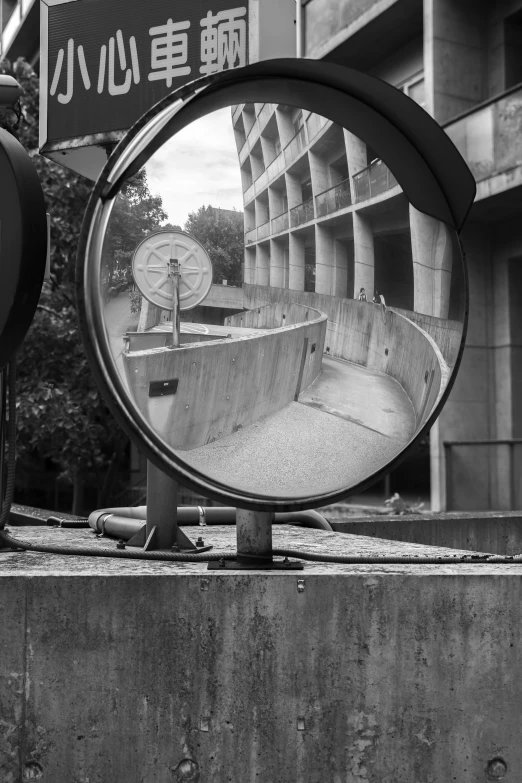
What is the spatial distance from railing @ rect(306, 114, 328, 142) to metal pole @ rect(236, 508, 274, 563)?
1.06m

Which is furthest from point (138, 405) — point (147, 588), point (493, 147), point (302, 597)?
point (493, 147)

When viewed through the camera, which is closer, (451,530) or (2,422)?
(2,422)

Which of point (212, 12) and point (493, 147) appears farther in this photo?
point (493, 147)

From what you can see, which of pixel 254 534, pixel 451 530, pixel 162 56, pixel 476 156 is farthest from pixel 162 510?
pixel 476 156

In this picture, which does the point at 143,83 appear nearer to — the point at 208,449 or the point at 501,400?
the point at 208,449

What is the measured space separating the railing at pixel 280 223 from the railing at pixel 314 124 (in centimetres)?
26

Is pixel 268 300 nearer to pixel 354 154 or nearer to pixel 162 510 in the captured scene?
pixel 354 154

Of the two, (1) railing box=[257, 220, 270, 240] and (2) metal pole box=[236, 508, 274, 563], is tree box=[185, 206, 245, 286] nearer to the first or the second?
(1) railing box=[257, 220, 270, 240]

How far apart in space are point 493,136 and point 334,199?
9591 mm

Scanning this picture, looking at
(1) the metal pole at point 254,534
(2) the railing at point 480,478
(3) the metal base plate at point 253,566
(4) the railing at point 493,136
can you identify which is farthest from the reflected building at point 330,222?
(2) the railing at point 480,478

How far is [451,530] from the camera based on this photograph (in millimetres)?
5535

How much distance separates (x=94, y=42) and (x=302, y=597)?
2525 mm

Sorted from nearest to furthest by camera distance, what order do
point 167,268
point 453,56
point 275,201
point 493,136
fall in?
1. point 167,268
2. point 275,201
3. point 493,136
4. point 453,56

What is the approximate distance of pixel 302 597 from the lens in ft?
7.72
